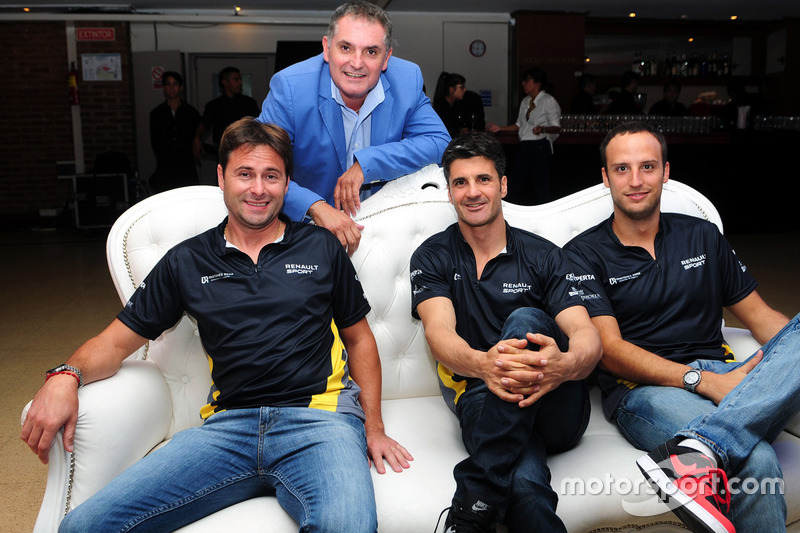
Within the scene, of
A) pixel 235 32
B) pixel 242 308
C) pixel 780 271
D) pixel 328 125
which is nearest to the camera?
pixel 242 308

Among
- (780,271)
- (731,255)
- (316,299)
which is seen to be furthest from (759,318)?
(780,271)

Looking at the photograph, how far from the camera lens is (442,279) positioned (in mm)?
1918

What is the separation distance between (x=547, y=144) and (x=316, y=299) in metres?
5.83

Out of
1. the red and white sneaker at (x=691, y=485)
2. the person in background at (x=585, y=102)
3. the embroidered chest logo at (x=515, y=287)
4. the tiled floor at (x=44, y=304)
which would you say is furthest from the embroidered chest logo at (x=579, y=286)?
the person in background at (x=585, y=102)

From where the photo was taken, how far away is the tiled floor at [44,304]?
2.53 metres

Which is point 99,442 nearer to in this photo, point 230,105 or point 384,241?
point 384,241

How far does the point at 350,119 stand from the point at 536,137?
5177 millimetres

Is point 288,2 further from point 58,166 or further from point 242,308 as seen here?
point 242,308

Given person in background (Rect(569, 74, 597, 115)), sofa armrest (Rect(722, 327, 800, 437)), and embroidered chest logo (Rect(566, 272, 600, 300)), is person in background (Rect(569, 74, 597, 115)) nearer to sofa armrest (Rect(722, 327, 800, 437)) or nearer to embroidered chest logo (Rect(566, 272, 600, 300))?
sofa armrest (Rect(722, 327, 800, 437))

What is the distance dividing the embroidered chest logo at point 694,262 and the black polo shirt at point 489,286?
371mm

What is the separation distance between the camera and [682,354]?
192 cm

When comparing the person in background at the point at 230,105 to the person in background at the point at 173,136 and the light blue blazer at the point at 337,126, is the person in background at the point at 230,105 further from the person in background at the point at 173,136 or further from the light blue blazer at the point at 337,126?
the light blue blazer at the point at 337,126

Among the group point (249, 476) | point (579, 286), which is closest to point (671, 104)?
point (579, 286)

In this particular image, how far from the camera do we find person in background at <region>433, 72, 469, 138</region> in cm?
695
